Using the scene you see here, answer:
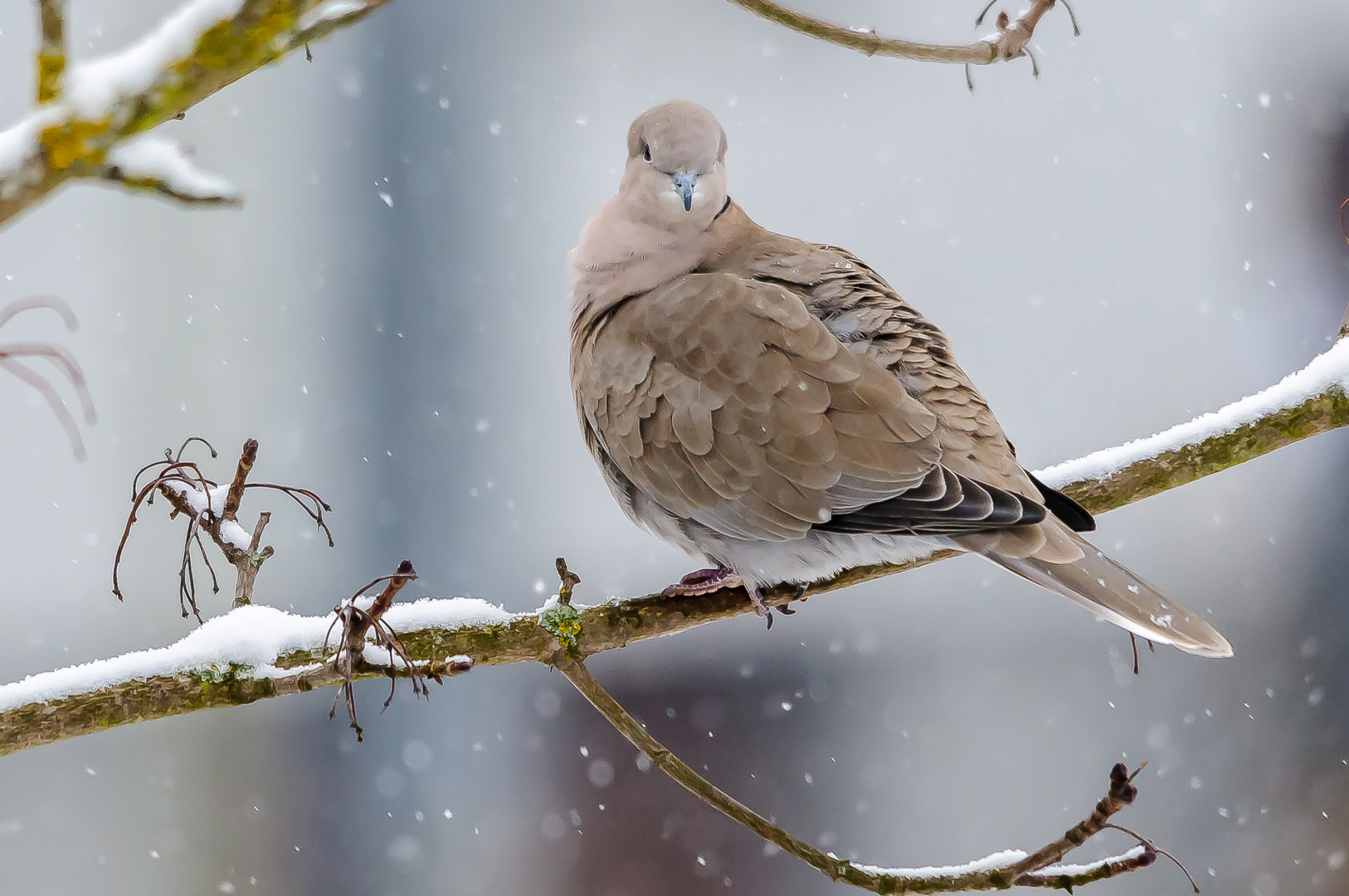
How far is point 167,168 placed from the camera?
2.28 ft

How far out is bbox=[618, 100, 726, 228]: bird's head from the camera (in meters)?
1.70

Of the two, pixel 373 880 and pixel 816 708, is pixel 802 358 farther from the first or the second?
pixel 373 880

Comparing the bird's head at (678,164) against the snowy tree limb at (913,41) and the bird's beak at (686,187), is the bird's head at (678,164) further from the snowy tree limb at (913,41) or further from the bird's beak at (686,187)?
the snowy tree limb at (913,41)

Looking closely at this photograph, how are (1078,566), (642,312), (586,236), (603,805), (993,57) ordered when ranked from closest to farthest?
(993,57), (1078,566), (642,312), (586,236), (603,805)

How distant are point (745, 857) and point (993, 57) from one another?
3526mm

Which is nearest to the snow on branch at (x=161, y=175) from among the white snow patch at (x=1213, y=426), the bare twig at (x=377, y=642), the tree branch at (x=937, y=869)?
the bare twig at (x=377, y=642)

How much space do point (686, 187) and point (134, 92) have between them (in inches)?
42.9

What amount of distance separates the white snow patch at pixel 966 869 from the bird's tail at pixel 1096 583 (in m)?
0.34

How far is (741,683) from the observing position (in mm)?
4305

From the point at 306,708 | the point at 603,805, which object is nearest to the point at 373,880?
the point at 306,708

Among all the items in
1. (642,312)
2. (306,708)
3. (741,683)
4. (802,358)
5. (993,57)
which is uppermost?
(993,57)

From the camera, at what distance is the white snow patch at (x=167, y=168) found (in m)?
0.68

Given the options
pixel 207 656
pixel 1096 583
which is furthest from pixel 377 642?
pixel 1096 583

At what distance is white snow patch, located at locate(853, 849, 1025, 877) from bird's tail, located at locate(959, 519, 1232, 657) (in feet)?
1.11
